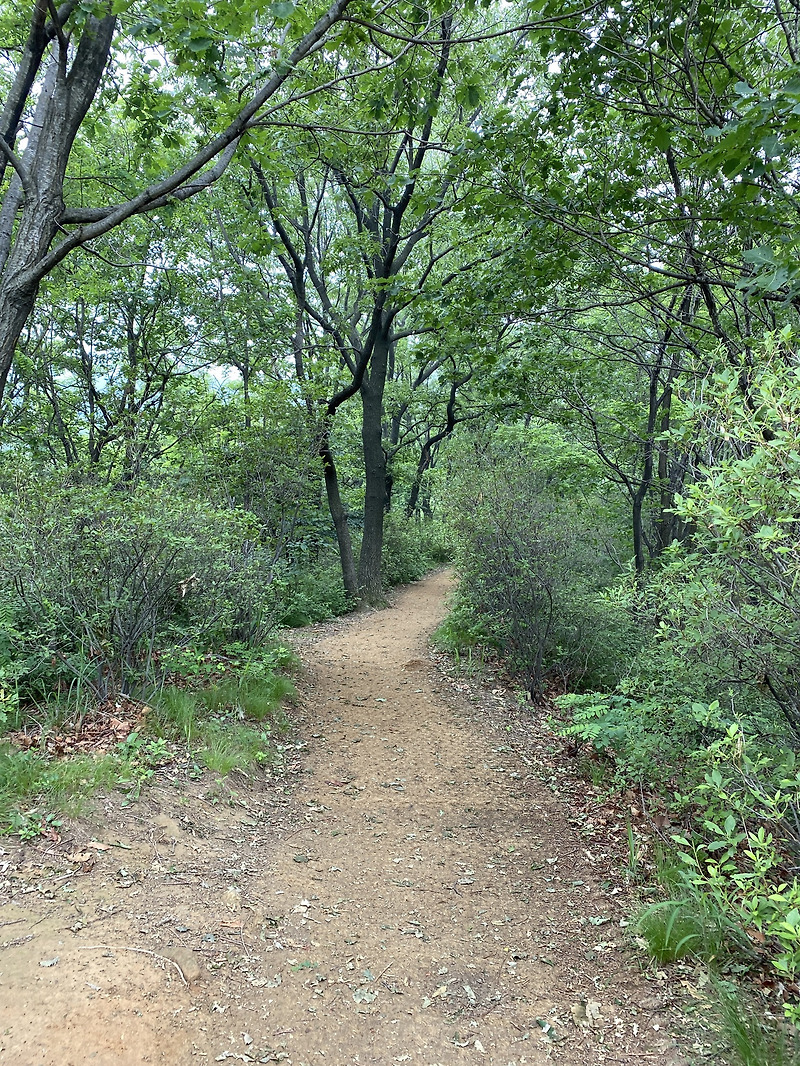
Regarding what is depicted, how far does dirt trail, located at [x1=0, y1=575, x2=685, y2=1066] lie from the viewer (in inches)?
94.4

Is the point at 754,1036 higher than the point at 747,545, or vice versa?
the point at 747,545

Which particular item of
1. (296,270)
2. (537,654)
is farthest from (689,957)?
(296,270)

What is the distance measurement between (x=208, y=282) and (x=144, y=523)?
7.41 m

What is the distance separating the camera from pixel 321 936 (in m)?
3.14

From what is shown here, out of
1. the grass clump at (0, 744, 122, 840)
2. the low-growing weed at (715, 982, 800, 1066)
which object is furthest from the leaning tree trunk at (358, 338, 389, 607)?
the low-growing weed at (715, 982, 800, 1066)

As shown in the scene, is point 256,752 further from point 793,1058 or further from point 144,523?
point 793,1058

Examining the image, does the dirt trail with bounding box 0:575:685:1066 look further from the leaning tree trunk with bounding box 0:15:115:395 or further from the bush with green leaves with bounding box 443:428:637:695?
the leaning tree trunk with bounding box 0:15:115:395

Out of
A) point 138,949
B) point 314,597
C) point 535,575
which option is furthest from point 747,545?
point 314,597

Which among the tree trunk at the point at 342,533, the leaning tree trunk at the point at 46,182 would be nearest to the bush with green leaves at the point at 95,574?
the leaning tree trunk at the point at 46,182

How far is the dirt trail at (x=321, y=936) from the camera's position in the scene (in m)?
2.40

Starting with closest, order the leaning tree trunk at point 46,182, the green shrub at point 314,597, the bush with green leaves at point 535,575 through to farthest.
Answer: the leaning tree trunk at point 46,182, the bush with green leaves at point 535,575, the green shrub at point 314,597

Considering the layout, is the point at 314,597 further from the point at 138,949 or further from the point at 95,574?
the point at 138,949

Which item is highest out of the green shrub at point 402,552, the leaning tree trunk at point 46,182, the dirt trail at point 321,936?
the leaning tree trunk at point 46,182

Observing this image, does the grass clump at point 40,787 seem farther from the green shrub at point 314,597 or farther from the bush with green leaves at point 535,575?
the green shrub at point 314,597
